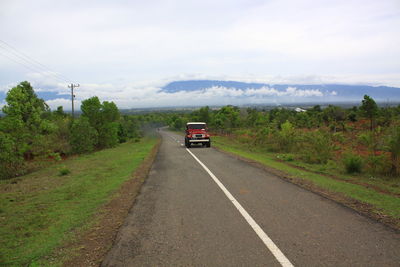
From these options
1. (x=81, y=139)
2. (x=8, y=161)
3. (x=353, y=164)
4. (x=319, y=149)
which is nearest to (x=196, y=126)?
(x=319, y=149)

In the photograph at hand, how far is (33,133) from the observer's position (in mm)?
33438

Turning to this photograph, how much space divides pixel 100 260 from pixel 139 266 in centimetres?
70

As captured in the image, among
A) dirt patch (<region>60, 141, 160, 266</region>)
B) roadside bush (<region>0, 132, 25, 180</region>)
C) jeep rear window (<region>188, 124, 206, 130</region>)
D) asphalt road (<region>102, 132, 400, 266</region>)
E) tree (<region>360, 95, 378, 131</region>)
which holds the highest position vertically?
tree (<region>360, 95, 378, 131</region>)

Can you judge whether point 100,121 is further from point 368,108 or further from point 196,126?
point 368,108

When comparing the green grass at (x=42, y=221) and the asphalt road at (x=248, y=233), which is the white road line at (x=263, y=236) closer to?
the asphalt road at (x=248, y=233)

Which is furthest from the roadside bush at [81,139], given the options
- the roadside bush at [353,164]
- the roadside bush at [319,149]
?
the roadside bush at [353,164]

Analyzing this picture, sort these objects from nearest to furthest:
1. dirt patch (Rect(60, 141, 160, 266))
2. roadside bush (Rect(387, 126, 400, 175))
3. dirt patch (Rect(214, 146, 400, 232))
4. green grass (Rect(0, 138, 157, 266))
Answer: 1. dirt patch (Rect(60, 141, 160, 266))
2. green grass (Rect(0, 138, 157, 266))
3. dirt patch (Rect(214, 146, 400, 232))
4. roadside bush (Rect(387, 126, 400, 175))

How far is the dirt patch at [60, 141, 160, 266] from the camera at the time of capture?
443 cm

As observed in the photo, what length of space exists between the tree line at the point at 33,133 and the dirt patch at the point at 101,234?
829 inches

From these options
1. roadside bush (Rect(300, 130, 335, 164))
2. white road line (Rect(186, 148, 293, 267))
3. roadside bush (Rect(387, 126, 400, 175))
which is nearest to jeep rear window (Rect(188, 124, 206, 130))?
roadside bush (Rect(300, 130, 335, 164))

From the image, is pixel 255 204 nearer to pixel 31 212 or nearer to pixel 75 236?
pixel 75 236

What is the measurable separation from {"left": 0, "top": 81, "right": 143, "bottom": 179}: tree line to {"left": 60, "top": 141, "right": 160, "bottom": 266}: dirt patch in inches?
829

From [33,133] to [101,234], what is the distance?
32720 mm

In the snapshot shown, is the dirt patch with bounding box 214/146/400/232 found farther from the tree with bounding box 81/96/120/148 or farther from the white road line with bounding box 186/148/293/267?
the tree with bounding box 81/96/120/148
